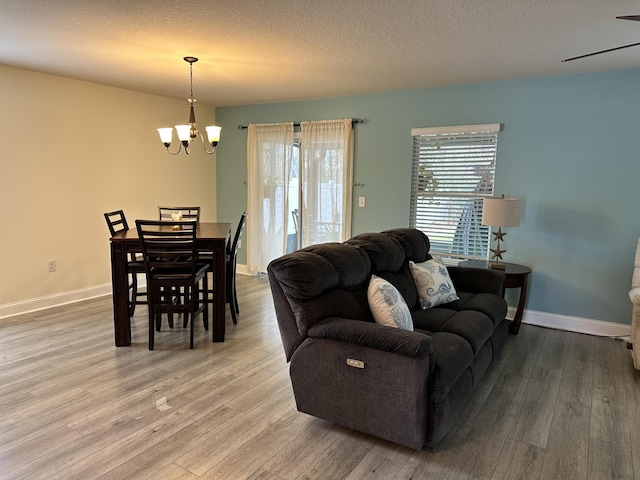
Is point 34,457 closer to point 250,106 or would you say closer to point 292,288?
point 292,288

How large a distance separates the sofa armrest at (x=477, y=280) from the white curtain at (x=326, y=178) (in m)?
1.79

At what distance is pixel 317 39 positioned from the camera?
3084mm

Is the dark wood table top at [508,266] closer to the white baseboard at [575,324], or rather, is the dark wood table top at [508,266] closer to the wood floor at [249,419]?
the white baseboard at [575,324]

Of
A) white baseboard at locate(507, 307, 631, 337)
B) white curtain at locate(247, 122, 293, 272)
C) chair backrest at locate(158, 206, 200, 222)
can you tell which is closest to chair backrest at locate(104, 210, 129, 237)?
chair backrest at locate(158, 206, 200, 222)

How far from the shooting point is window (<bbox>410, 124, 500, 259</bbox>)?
14.5 feet

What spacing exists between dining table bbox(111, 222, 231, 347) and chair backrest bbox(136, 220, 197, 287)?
11 cm

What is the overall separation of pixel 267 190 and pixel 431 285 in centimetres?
325

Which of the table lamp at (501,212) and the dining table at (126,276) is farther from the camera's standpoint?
the table lamp at (501,212)

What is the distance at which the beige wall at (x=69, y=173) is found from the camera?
4.21 meters

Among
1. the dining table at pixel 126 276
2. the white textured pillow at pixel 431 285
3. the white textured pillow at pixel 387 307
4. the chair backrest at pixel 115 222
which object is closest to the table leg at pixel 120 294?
the dining table at pixel 126 276

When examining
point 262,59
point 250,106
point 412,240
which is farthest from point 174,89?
point 412,240

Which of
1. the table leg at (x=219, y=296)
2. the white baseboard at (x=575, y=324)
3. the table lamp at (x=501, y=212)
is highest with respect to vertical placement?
the table lamp at (x=501, y=212)

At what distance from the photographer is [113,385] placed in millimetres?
2861

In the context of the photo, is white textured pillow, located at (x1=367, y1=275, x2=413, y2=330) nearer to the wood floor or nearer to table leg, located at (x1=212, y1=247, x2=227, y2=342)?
the wood floor
